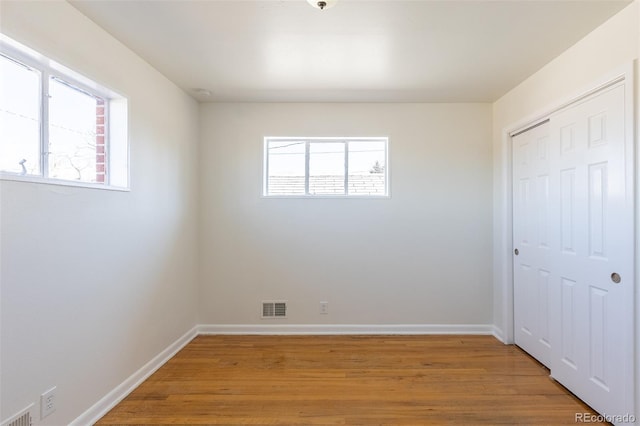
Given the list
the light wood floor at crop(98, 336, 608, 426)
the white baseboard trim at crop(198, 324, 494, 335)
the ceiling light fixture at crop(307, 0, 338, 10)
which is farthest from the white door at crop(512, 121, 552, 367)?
the ceiling light fixture at crop(307, 0, 338, 10)

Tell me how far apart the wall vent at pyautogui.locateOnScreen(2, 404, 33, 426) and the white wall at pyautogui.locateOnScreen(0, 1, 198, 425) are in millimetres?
37

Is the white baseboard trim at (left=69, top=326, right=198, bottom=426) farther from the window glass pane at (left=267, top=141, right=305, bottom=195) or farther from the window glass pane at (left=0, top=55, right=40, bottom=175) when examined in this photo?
the window glass pane at (left=267, top=141, right=305, bottom=195)

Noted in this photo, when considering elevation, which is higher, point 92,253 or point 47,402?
point 92,253

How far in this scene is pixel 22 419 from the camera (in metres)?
1.60

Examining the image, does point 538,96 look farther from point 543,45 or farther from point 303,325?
point 303,325

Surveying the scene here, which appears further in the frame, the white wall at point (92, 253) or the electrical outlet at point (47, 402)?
the electrical outlet at point (47, 402)

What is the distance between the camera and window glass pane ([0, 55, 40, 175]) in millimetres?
1579

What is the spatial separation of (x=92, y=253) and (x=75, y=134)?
0.78 metres

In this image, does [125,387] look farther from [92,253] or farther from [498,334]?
[498,334]

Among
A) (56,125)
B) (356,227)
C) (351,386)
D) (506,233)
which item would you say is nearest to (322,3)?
(56,125)

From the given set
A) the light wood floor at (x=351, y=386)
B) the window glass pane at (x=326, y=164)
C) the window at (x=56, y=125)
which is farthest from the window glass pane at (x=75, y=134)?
the window glass pane at (x=326, y=164)

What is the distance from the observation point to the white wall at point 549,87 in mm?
1937

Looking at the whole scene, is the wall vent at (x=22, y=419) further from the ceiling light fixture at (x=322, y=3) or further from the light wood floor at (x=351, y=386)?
the ceiling light fixture at (x=322, y=3)

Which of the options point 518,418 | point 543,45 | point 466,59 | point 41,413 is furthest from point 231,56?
point 518,418
